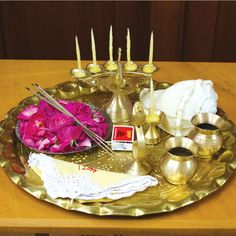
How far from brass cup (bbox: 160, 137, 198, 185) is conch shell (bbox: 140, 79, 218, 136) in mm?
112

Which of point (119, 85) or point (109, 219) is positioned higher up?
point (119, 85)

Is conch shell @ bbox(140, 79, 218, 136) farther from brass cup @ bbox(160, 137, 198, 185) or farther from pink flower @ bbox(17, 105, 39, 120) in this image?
pink flower @ bbox(17, 105, 39, 120)

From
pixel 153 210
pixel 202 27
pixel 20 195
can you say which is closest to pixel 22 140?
pixel 20 195

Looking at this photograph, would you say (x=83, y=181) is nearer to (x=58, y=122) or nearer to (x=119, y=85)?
(x=58, y=122)

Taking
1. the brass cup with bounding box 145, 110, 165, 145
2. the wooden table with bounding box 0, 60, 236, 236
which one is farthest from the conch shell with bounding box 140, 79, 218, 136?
the wooden table with bounding box 0, 60, 236, 236

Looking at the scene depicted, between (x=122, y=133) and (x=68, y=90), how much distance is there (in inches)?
9.7

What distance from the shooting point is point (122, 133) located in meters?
0.79

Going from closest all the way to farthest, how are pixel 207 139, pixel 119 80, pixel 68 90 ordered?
pixel 207 139, pixel 119 80, pixel 68 90

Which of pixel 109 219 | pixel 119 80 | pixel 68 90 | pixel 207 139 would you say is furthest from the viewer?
pixel 68 90

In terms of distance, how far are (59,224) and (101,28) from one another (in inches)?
52.2

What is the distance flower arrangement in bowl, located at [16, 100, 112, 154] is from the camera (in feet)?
2.40

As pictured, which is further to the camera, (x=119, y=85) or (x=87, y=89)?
(x=87, y=89)

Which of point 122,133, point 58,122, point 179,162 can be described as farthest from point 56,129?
point 179,162

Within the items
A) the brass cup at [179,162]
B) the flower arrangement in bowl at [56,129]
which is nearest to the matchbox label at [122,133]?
the flower arrangement in bowl at [56,129]
